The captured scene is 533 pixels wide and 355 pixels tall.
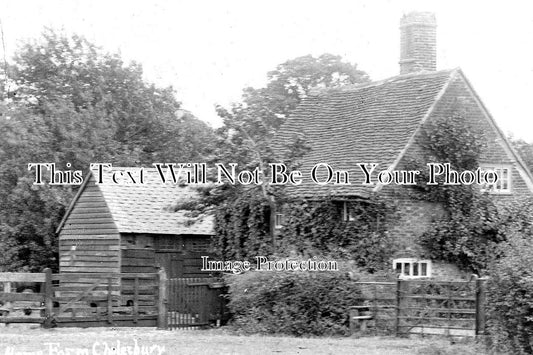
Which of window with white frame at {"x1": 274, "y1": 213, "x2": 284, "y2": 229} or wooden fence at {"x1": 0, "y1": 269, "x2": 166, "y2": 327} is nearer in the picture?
wooden fence at {"x1": 0, "y1": 269, "x2": 166, "y2": 327}

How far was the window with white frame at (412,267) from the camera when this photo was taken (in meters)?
31.8

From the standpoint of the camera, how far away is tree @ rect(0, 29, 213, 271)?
4578 cm

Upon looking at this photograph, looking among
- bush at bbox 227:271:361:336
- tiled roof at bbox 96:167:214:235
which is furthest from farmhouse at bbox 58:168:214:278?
bush at bbox 227:271:361:336

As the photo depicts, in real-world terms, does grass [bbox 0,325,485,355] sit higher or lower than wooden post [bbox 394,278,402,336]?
lower

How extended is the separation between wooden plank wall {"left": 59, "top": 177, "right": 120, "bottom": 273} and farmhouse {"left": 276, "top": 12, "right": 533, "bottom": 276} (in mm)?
7146

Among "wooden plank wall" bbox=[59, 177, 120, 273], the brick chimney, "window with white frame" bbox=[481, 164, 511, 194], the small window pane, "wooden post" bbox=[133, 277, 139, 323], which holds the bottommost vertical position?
"wooden post" bbox=[133, 277, 139, 323]

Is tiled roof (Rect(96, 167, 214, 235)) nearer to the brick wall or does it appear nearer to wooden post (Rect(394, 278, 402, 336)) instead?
the brick wall

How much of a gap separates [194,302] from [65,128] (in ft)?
68.9

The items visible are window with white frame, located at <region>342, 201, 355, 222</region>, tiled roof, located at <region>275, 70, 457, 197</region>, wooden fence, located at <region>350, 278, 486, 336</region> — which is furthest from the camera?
tiled roof, located at <region>275, 70, 457, 197</region>

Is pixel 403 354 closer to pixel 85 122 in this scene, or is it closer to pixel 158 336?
pixel 158 336

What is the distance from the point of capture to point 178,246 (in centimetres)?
3734

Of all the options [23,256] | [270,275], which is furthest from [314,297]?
[23,256]

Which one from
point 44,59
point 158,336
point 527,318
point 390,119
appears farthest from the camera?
point 44,59

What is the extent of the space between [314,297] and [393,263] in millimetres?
6042
